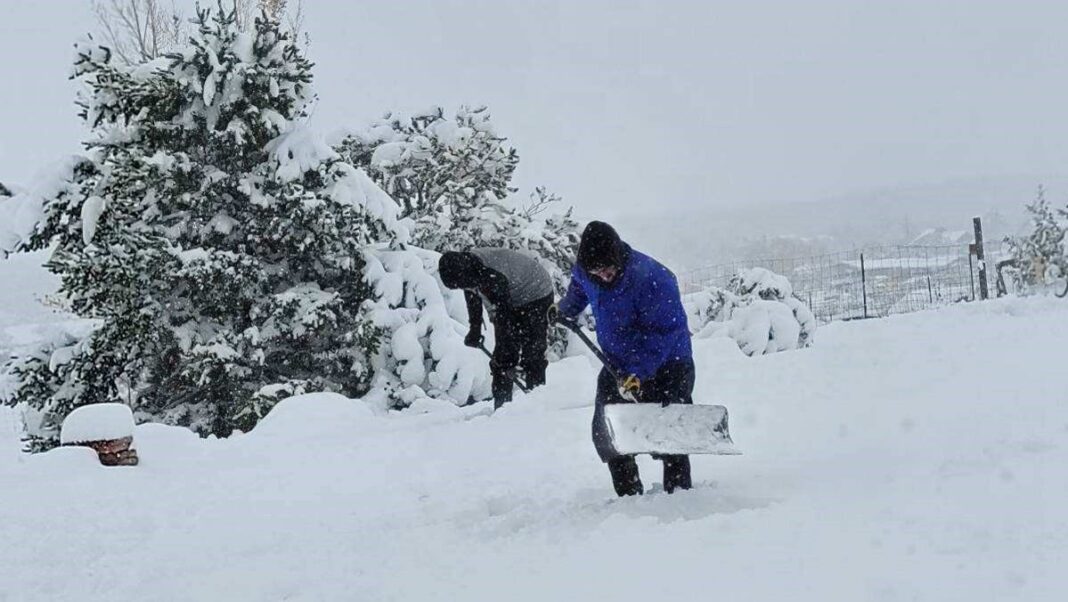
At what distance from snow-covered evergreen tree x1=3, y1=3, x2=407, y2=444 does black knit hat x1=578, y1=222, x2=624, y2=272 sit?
18.4ft

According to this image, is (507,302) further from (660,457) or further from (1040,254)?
(1040,254)

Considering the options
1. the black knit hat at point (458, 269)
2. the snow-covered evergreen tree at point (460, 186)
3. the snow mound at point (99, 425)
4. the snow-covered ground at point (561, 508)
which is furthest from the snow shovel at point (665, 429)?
the snow-covered evergreen tree at point (460, 186)

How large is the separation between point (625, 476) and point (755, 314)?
28.0ft

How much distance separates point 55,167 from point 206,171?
58.4 inches

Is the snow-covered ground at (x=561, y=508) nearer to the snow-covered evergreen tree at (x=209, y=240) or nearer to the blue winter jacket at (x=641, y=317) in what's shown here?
the blue winter jacket at (x=641, y=317)

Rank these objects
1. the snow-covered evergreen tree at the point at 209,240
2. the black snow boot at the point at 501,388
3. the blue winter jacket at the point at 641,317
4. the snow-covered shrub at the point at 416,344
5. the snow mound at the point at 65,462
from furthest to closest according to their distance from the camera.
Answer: the snow-covered shrub at the point at 416,344
the snow-covered evergreen tree at the point at 209,240
the black snow boot at the point at 501,388
the snow mound at the point at 65,462
the blue winter jacket at the point at 641,317

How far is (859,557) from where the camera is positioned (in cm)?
262

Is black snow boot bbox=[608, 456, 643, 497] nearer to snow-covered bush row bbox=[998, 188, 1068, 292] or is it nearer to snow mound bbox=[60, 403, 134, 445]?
snow mound bbox=[60, 403, 134, 445]

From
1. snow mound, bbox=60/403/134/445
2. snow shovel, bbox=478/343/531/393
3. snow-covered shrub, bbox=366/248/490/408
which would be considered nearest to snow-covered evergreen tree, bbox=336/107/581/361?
snow-covered shrub, bbox=366/248/490/408

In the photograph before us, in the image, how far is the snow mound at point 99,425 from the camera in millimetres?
5312

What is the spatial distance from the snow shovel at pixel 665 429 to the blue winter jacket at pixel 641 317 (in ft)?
0.75

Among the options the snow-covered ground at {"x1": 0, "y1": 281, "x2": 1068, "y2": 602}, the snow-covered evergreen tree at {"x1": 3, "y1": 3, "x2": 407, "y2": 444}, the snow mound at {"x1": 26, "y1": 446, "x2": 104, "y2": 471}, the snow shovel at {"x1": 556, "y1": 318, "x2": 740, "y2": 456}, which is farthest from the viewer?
the snow-covered evergreen tree at {"x1": 3, "y1": 3, "x2": 407, "y2": 444}

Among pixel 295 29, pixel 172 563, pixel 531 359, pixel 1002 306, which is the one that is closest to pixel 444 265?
pixel 531 359

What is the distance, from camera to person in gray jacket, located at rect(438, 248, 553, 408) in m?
6.38
